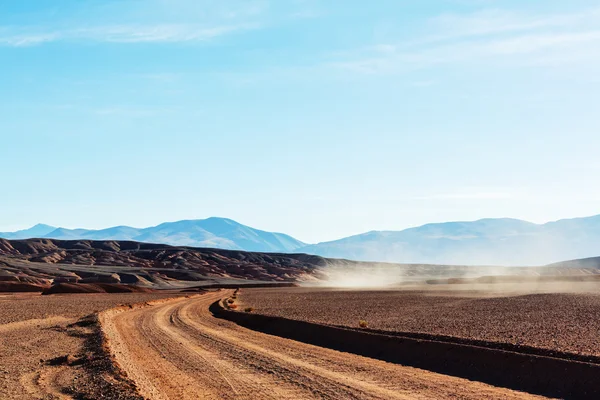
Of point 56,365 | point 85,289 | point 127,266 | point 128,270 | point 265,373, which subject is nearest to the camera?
point 265,373

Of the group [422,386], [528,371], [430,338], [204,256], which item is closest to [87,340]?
[430,338]

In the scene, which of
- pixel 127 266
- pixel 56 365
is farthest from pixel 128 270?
pixel 56 365

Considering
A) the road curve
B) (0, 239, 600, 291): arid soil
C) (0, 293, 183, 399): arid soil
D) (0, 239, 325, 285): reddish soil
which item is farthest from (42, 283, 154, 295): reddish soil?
the road curve

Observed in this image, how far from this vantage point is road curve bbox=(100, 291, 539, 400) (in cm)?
1406

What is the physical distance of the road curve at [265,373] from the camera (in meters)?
14.1

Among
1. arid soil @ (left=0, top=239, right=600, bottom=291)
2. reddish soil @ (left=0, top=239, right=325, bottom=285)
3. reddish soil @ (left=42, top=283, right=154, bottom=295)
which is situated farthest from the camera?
reddish soil @ (left=0, top=239, right=325, bottom=285)

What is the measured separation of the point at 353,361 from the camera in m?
19.4

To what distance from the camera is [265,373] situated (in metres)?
16.8

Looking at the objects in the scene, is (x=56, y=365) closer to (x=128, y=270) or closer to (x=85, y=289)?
(x=85, y=289)

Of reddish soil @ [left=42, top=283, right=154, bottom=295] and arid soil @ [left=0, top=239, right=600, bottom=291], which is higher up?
arid soil @ [left=0, top=239, right=600, bottom=291]

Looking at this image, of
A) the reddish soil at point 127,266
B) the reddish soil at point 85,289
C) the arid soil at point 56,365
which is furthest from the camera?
the reddish soil at point 127,266

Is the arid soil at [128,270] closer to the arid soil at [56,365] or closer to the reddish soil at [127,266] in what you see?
the reddish soil at [127,266]

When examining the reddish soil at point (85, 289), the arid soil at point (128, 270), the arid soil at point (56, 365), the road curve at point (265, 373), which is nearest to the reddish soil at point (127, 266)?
the arid soil at point (128, 270)

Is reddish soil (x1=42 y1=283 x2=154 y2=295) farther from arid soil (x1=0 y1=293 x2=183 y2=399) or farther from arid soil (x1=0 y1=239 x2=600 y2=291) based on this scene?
arid soil (x1=0 y1=293 x2=183 y2=399)
